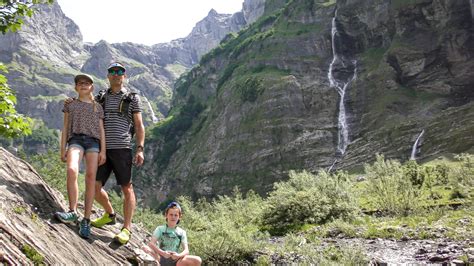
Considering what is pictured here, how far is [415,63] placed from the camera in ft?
431

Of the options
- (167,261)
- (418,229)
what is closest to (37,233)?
(167,261)

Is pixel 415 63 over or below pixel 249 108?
over

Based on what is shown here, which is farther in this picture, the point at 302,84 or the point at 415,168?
the point at 302,84

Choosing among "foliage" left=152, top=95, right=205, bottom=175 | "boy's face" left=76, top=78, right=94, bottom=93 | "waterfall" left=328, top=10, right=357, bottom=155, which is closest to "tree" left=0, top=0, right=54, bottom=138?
"boy's face" left=76, top=78, right=94, bottom=93

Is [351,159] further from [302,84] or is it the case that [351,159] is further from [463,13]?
[463,13]

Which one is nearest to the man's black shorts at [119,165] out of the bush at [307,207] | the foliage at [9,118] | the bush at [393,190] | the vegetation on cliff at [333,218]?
the foliage at [9,118]

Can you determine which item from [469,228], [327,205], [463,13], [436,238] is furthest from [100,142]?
[463,13]

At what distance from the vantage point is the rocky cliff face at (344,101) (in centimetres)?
11244

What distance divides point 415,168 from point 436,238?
113 ft

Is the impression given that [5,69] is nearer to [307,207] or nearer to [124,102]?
[124,102]

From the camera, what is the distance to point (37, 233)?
9117 mm

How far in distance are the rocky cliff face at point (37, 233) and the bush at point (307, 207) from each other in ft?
96.7

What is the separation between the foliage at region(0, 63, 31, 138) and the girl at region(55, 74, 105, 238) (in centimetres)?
132

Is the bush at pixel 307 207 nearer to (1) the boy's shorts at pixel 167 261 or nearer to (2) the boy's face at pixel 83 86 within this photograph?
(1) the boy's shorts at pixel 167 261
